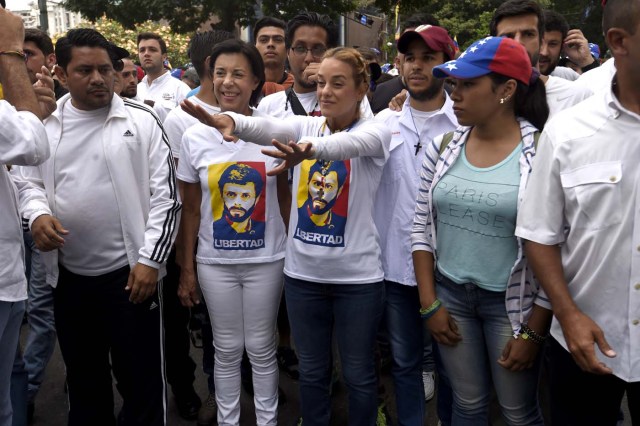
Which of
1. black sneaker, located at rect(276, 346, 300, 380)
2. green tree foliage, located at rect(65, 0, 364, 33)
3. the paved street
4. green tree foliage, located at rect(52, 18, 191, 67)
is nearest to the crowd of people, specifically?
the paved street

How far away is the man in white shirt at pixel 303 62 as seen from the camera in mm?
3783

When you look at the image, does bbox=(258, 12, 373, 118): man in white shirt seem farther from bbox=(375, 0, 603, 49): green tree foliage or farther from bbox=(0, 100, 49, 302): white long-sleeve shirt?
bbox=(375, 0, 603, 49): green tree foliage

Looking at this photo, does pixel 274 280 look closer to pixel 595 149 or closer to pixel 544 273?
pixel 544 273

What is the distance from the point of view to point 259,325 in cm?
324

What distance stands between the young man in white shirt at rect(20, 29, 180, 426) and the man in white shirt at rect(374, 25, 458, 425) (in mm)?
1119

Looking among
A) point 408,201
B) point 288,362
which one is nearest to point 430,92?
point 408,201

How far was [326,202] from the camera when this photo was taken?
2.89 meters

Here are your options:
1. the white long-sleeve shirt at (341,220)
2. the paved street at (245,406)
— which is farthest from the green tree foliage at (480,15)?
the white long-sleeve shirt at (341,220)

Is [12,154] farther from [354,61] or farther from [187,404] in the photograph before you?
[187,404]

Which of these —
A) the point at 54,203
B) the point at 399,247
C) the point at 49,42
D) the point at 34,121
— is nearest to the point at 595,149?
the point at 399,247

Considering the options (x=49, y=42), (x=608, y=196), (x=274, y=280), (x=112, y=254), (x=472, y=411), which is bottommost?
(x=472, y=411)

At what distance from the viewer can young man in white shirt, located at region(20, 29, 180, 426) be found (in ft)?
9.67

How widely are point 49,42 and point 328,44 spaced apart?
1939 mm

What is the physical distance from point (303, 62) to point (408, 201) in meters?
1.45
